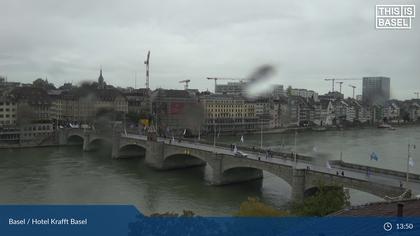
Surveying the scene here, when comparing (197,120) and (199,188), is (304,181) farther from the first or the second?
(197,120)

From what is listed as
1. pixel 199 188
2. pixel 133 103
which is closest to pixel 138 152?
pixel 199 188

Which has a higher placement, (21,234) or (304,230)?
Answer: (304,230)

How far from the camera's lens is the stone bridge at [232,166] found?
14.2m

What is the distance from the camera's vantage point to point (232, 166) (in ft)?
65.9

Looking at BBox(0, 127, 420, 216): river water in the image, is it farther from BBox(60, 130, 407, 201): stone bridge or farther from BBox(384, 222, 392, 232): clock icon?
BBox(384, 222, 392, 232): clock icon

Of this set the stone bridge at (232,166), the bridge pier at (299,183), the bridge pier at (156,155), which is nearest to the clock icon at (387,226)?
the stone bridge at (232,166)

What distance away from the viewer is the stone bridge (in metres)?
14.2

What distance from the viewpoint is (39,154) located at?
104 feet

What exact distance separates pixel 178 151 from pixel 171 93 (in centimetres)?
3256

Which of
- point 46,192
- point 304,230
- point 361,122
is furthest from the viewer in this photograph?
point 361,122

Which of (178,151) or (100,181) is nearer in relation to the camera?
(100,181)

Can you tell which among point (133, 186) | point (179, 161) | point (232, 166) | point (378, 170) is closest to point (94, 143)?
point (179, 161)

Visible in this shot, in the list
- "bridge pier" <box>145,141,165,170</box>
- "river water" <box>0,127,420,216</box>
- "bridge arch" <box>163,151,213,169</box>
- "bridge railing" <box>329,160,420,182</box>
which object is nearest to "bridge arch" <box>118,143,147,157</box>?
"river water" <box>0,127,420,216</box>

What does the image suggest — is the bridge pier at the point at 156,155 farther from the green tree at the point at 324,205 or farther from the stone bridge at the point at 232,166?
the green tree at the point at 324,205
